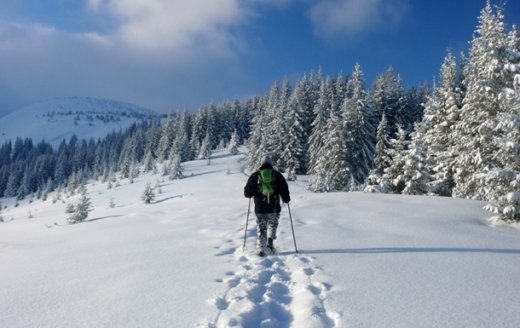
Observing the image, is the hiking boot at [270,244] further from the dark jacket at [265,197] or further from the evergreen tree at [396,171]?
the evergreen tree at [396,171]

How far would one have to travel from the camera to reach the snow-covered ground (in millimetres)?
5508

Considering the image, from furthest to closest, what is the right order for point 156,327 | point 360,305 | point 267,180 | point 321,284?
point 267,180 < point 321,284 < point 360,305 < point 156,327

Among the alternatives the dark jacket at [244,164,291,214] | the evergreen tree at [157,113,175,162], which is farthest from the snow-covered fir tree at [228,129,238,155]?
the dark jacket at [244,164,291,214]

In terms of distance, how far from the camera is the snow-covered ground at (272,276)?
5.51 metres

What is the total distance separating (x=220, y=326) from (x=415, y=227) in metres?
8.68

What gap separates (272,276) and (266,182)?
110 inches

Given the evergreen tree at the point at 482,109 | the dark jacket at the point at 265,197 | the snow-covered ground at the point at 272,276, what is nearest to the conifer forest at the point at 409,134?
the evergreen tree at the point at 482,109

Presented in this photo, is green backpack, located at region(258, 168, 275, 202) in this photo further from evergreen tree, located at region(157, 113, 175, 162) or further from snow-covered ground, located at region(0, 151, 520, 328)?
evergreen tree, located at region(157, 113, 175, 162)

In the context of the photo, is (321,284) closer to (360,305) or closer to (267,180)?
(360,305)

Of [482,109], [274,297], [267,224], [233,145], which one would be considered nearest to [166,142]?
[233,145]

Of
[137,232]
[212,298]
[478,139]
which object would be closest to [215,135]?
[478,139]

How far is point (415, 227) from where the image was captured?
12156 mm

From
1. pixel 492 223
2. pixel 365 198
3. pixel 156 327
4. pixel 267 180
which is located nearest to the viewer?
pixel 156 327

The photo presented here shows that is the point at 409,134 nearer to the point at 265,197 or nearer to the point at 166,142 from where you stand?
the point at 265,197
